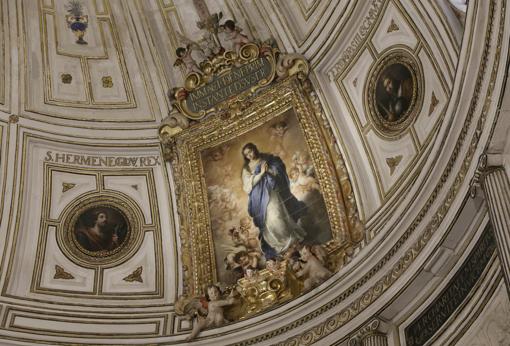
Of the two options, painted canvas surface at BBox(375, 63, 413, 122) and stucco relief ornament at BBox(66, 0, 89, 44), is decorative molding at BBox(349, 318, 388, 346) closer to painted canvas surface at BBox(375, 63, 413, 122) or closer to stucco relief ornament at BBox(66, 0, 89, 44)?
painted canvas surface at BBox(375, 63, 413, 122)

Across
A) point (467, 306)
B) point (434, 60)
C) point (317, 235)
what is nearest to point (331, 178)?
point (317, 235)

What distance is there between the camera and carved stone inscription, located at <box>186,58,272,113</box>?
51.6ft

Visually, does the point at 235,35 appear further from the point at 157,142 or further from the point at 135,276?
the point at 135,276

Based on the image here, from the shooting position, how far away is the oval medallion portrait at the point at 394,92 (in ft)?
43.9

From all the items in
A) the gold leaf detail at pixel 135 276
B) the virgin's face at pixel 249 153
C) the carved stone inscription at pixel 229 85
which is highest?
the carved stone inscription at pixel 229 85

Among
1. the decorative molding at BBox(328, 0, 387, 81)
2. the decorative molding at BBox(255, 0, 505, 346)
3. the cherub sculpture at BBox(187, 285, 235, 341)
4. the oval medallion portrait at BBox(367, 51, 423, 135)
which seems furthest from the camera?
the cherub sculpture at BBox(187, 285, 235, 341)

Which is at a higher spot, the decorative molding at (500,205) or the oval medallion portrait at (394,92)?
the oval medallion portrait at (394,92)

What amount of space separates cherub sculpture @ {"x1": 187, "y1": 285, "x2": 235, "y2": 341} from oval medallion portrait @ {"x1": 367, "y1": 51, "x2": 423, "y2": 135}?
3696 millimetres

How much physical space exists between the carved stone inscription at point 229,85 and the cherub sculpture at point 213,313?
11.1 ft

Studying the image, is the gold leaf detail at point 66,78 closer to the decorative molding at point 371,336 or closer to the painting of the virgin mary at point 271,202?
the painting of the virgin mary at point 271,202

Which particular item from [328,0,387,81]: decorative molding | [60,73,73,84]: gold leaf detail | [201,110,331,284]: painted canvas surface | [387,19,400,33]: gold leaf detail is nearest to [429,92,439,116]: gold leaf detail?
[387,19,400,33]: gold leaf detail

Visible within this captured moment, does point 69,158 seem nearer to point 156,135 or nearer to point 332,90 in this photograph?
point 156,135

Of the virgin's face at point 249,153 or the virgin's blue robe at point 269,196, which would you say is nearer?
the virgin's blue robe at point 269,196

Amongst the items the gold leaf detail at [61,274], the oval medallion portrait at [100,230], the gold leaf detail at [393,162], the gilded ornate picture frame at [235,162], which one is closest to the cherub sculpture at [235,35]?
the gilded ornate picture frame at [235,162]
